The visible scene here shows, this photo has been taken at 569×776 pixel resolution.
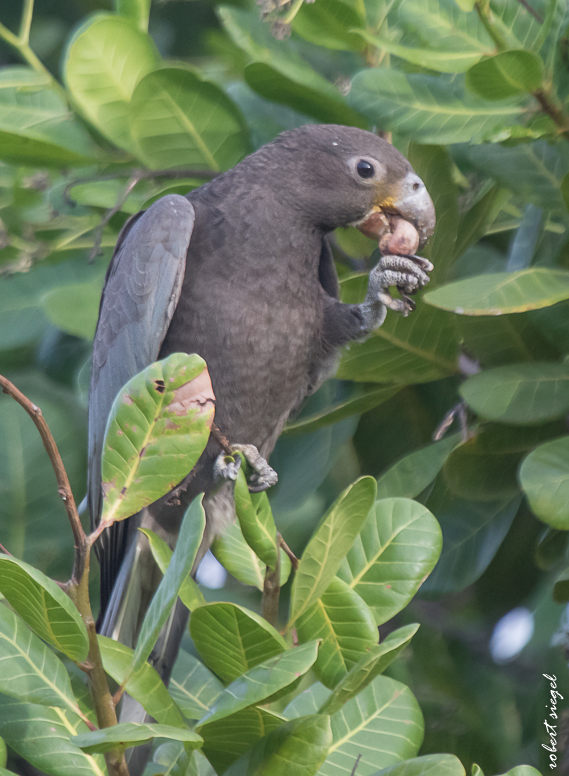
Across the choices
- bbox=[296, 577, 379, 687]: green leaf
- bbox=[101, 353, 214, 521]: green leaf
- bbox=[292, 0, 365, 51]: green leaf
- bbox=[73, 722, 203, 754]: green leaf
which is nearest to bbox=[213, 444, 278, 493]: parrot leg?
bbox=[296, 577, 379, 687]: green leaf

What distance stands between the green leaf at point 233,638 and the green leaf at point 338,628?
0.11m

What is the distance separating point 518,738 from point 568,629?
0.34 meters

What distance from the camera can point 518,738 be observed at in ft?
5.48

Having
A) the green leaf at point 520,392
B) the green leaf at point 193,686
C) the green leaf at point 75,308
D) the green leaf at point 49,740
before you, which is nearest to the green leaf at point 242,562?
the green leaf at point 193,686

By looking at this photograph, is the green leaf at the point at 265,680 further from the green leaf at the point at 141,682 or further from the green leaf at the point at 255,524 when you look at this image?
the green leaf at the point at 255,524

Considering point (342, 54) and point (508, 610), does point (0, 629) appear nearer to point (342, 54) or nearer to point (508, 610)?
point (508, 610)

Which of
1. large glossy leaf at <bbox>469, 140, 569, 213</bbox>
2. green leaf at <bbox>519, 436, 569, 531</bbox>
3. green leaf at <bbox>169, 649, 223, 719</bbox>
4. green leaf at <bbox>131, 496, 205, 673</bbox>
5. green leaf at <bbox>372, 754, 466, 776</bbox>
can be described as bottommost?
green leaf at <bbox>169, 649, 223, 719</bbox>

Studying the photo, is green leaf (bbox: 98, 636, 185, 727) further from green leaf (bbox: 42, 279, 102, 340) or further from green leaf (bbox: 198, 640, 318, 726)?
green leaf (bbox: 42, 279, 102, 340)

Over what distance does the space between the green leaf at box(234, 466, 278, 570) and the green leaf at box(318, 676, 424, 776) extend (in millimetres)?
265

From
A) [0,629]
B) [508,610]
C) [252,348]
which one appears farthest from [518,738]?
[0,629]

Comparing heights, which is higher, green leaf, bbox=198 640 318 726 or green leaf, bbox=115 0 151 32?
green leaf, bbox=115 0 151 32

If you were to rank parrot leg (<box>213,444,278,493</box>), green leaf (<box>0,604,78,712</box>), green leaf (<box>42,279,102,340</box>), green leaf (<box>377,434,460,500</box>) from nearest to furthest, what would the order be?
green leaf (<box>0,604,78,712</box>), parrot leg (<box>213,444,278,493</box>), green leaf (<box>377,434,460,500</box>), green leaf (<box>42,279,102,340</box>)

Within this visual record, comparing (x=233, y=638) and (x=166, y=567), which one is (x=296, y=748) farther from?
(x=166, y=567)

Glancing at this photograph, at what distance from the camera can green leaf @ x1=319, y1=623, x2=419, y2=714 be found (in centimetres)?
84
